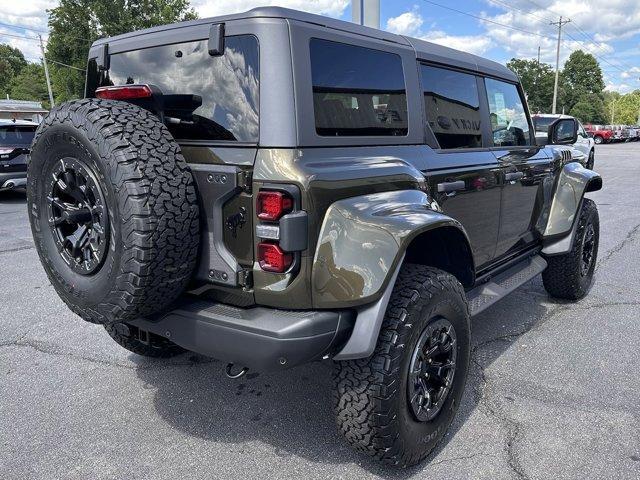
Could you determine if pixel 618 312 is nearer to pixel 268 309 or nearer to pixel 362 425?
pixel 362 425

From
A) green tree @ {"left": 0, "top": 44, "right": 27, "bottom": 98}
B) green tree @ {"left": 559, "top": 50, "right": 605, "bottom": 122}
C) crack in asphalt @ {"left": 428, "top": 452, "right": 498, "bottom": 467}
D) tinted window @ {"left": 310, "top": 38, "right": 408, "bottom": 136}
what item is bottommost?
crack in asphalt @ {"left": 428, "top": 452, "right": 498, "bottom": 467}

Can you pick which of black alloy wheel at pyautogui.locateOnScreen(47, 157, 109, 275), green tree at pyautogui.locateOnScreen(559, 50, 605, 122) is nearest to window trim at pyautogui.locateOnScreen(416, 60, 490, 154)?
black alloy wheel at pyautogui.locateOnScreen(47, 157, 109, 275)

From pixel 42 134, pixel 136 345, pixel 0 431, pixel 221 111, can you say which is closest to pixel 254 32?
pixel 221 111

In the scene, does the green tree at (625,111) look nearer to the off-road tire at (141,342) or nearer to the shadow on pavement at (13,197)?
the shadow on pavement at (13,197)

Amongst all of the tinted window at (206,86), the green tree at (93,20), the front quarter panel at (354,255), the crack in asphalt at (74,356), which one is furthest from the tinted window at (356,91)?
the green tree at (93,20)

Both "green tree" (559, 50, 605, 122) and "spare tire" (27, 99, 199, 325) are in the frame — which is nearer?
"spare tire" (27, 99, 199, 325)

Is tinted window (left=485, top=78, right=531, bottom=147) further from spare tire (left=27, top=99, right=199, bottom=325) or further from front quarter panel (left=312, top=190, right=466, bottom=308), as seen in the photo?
spare tire (left=27, top=99, right=199, bottom=325)

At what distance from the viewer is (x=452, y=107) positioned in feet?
10.8

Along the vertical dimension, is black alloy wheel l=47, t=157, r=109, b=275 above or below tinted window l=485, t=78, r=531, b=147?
below

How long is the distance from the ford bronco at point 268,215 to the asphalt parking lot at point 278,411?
14.6 inches

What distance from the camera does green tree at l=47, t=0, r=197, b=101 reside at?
3875 cm

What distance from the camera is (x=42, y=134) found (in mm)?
2367

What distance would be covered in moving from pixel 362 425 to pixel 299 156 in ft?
3.91

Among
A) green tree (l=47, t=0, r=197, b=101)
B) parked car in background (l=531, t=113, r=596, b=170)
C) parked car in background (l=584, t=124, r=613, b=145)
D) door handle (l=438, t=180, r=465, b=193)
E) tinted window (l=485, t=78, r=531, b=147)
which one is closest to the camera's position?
door handle (l=438, t=180, r=465, b=193)
